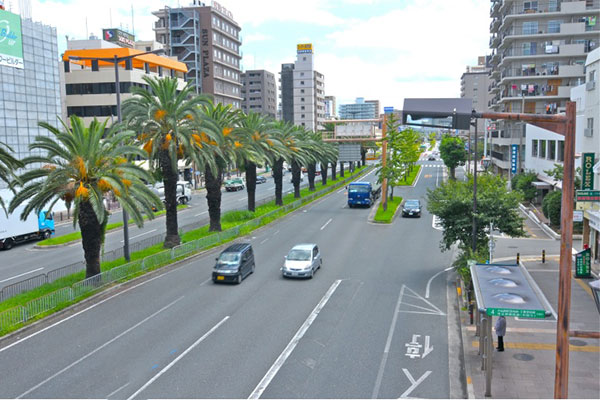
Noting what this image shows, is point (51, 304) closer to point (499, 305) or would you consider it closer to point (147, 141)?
point (147, 141)

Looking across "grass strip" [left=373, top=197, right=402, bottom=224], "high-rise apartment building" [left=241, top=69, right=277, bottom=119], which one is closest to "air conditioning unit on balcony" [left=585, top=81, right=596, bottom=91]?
"grass strip" [left=373, top=197, right=402, bottom=224]

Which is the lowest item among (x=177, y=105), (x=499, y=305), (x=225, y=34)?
(x=499, y=305)

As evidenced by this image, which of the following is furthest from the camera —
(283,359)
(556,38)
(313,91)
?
(313,91)

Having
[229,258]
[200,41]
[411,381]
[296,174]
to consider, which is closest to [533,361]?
[411,381]

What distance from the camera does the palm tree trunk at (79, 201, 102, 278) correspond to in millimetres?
25344

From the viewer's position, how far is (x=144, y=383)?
1542cm

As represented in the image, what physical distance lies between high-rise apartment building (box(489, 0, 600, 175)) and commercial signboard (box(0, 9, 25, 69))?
58.9 meters

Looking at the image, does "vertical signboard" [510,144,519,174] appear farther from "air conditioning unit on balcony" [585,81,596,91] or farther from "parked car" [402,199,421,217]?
"air conditioning unit on balcony" [585,81,596,91]

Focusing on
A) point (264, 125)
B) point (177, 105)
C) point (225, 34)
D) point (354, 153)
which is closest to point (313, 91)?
point (225, 34)

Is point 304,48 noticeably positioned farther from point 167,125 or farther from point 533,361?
point 533,361

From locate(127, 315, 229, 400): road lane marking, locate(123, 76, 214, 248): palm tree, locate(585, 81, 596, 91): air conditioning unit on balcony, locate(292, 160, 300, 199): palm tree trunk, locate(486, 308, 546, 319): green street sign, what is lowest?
locate(127, 315, 229, 400): road lane marking

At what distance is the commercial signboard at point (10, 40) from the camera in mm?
54812

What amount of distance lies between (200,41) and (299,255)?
87.9 meters

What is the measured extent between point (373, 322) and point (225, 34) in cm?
10140
